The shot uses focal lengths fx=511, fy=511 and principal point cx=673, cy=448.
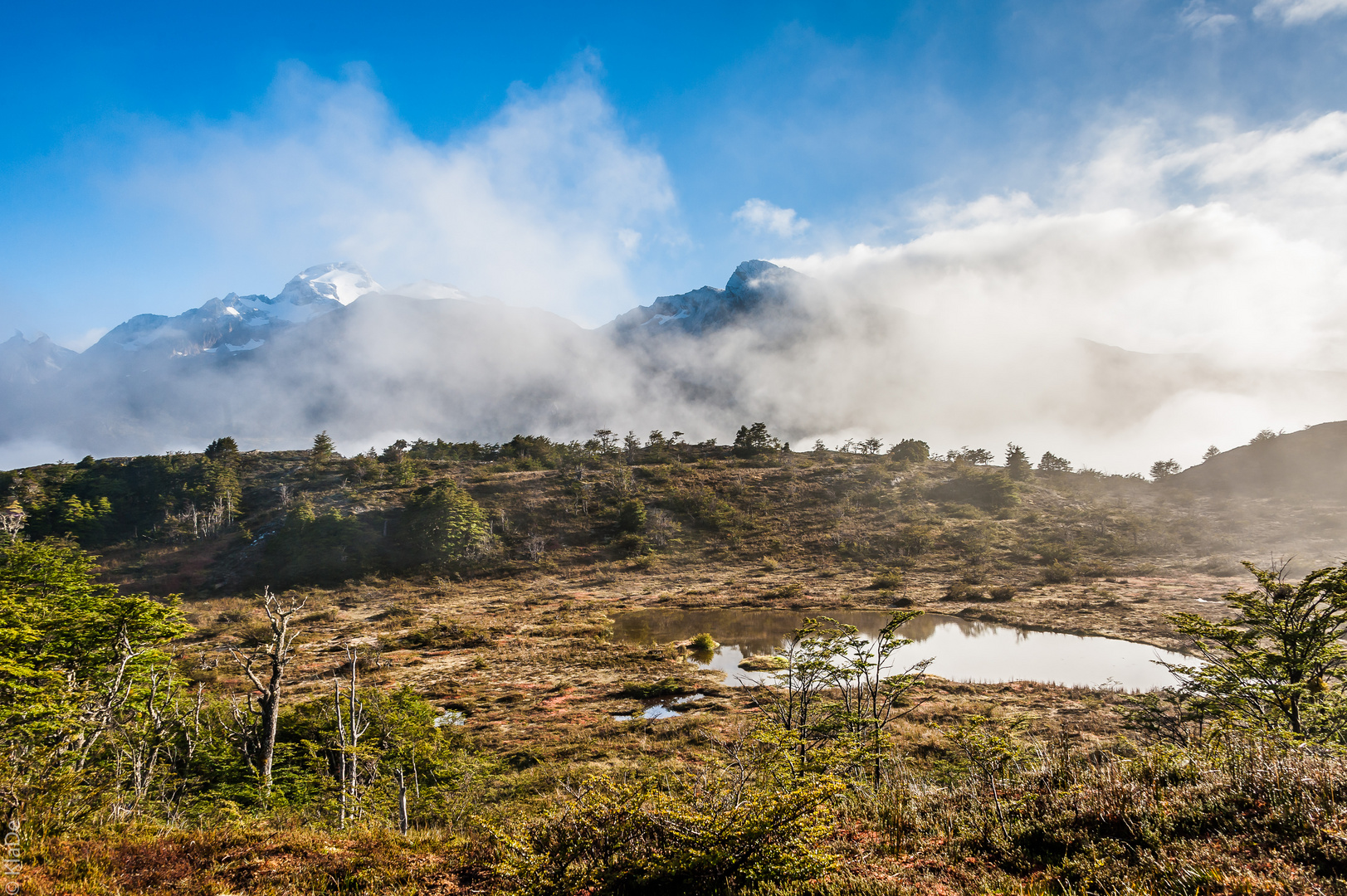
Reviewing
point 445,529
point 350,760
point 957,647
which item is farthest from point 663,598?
point 350,760

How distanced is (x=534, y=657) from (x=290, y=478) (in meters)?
70.2

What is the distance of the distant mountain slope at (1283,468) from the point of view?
71000mm

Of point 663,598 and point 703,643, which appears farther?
point 663,598

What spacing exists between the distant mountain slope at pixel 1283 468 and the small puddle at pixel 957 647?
232 ft

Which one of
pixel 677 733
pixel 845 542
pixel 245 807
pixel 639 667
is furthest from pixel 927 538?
pixel 245 807

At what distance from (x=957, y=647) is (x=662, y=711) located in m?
19.4

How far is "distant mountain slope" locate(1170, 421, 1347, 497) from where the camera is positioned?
233 feet

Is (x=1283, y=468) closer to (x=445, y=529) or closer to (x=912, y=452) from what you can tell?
(x=912, y=452)

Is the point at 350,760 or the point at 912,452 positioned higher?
the point at 912,452

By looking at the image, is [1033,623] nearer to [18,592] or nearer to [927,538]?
[927,538]

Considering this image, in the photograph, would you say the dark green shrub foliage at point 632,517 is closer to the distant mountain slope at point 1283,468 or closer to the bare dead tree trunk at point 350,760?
the bare dead tree trunk at point 350,760

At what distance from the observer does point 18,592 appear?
1241 centimetres

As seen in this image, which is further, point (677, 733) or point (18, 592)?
point (677, 733)

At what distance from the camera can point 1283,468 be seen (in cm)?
7719
